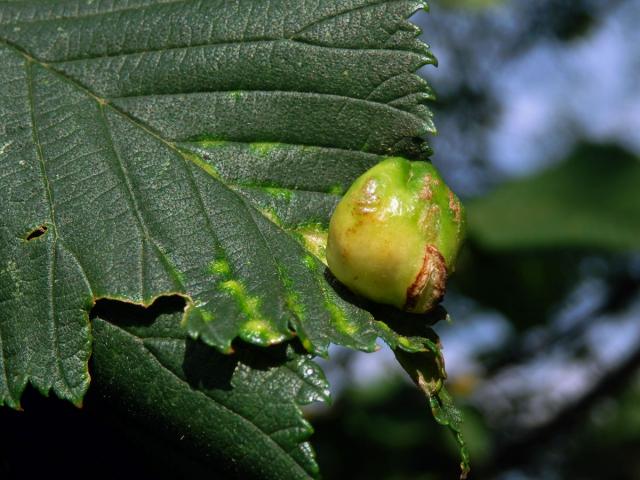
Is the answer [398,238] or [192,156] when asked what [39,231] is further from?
[398,238]

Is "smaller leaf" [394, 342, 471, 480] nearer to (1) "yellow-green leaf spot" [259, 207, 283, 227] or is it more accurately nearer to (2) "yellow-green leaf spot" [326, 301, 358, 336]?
(2) "yellow-green leaf spot" [326, 301, 358, 336]

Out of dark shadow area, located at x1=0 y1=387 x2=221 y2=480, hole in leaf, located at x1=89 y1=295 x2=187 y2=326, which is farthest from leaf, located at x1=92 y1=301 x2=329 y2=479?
dark shadow area, located at x1=0 y1=387 x2=221 y2=480

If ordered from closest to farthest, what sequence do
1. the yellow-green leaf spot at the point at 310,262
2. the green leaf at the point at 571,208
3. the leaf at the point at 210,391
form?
the leaf at the point at 210,391 → the yellow-green leaf spot at the point at 310,262 → the green leaf at the point at 571,208

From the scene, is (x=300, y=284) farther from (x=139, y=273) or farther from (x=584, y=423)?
(x=584, y=423)

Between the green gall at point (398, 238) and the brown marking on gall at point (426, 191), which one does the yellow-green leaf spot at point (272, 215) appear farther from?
the brown marking on gall at point (426, 191)

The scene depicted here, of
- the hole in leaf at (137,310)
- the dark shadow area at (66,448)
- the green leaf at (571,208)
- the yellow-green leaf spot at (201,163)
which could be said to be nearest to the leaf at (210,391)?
the hole in leaf at (137,310)

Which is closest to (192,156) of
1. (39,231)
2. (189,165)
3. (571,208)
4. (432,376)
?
(189,165)
